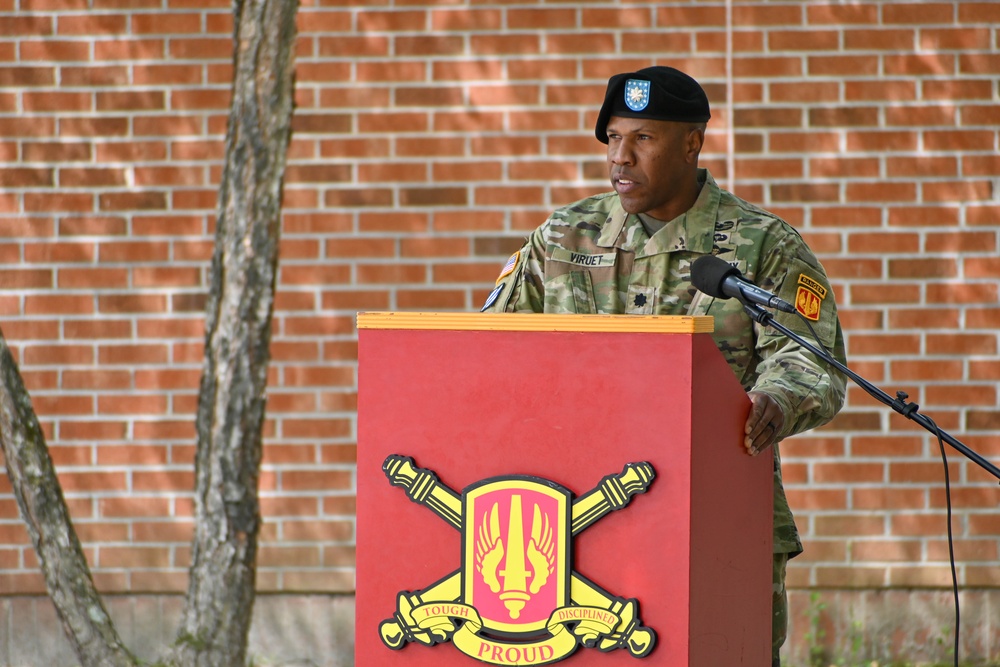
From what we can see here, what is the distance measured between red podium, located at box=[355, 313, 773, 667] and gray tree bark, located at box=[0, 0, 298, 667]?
5.96 feet

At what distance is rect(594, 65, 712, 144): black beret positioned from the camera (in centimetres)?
248

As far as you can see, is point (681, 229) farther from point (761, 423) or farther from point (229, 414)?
point (229, 414)

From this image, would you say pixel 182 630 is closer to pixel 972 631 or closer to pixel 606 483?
pixel 606 483

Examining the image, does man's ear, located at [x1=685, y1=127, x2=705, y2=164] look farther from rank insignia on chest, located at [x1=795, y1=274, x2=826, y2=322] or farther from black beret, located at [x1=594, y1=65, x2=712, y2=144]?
rank insignia on chest, located at [x1=795, y1=274, x2=826, y2=322]

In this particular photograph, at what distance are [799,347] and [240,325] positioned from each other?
6.38ft

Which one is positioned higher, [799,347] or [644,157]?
[644,157]

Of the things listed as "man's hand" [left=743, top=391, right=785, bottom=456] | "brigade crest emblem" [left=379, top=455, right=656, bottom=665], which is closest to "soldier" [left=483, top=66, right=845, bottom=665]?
"man's hand" [left=743, top=391, right=785, bottom=456]

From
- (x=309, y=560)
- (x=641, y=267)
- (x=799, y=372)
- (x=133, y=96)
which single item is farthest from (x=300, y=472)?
(x=799, y=372)

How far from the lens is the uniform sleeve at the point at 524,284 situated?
2674 mm

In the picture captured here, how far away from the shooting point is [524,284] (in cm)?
269

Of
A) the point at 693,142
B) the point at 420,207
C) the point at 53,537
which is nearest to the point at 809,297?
the point at 693,142

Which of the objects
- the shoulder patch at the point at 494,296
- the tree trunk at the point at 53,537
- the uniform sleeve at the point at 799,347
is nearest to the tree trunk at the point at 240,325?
the tree trunk at the point at 53,537

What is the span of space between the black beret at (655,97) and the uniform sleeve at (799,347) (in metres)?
0.36

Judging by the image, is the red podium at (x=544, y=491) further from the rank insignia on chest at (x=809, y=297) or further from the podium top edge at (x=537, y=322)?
the rank insignia on chest at (x=809, y=297)
